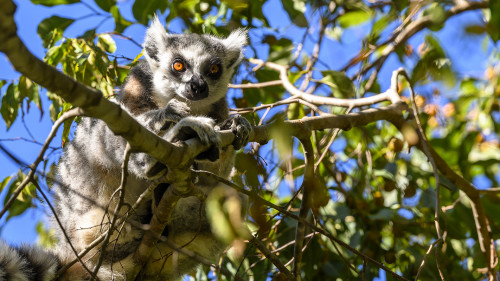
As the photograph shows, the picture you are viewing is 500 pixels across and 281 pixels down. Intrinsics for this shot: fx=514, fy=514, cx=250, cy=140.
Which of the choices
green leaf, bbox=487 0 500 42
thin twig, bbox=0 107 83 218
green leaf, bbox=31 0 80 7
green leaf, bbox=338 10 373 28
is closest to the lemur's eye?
green leaf, bbox=31 0 80 7

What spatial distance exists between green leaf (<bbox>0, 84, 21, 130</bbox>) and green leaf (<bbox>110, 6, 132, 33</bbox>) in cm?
111

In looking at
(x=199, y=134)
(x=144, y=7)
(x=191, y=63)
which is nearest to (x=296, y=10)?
(x=191, y=63)

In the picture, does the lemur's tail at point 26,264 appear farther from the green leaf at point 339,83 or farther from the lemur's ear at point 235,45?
the green leaf at point 339,83

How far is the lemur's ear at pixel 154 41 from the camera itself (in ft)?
15.5

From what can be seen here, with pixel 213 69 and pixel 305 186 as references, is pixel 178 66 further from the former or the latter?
pixel 305 186

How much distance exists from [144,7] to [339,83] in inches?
74.3

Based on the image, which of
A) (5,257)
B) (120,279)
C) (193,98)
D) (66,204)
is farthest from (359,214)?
(5,257)

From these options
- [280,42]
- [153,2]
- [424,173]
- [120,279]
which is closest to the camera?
[120,279]

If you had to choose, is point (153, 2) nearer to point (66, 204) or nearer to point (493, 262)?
point (66, 204)

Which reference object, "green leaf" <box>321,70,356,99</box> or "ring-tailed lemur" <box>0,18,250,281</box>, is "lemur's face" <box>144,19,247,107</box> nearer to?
"ring-tailed lemur" <box>0,18,250,281</box>

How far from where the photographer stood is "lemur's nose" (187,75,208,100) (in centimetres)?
432

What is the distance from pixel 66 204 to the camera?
158 inches

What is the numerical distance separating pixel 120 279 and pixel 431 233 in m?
2.80

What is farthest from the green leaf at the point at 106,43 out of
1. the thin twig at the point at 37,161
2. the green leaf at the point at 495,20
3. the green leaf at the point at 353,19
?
the green leaf at the point at 495,20
